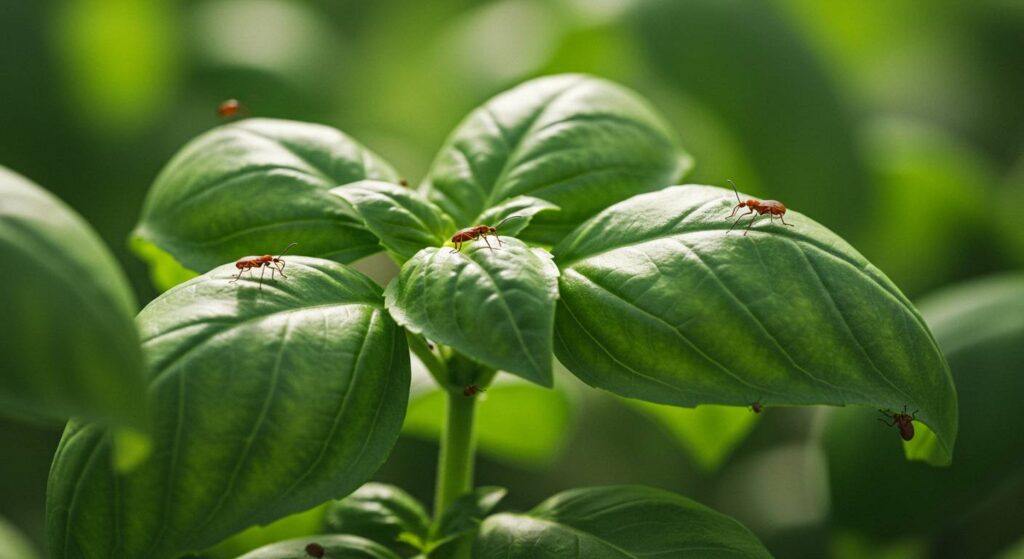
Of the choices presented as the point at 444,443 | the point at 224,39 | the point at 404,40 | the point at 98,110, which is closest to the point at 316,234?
the point at 444,443

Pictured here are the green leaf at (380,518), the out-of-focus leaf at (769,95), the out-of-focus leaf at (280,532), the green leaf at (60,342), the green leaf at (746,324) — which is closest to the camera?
the green leaf at (60,342)

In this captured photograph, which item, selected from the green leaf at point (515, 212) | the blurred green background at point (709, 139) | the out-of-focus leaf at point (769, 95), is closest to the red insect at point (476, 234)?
the green leaf at point (515, 212)

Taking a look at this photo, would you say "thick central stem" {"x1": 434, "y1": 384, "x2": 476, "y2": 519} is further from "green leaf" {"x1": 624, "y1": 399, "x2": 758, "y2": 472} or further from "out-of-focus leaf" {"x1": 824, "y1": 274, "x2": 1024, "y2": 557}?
"out-of-focus leaf" {"x1": 824, "y1": 274, "x2": 1024, "y2": 557}

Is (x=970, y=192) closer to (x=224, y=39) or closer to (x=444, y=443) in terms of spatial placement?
(x=444, y=443)

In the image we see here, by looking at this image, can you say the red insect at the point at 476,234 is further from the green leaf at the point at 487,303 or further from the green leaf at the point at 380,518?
the green leaf at the point at 380,518

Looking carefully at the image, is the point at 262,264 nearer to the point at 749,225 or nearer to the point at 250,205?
the point at 250,205

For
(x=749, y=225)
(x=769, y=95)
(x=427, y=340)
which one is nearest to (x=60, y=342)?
(x=427, y=340)
